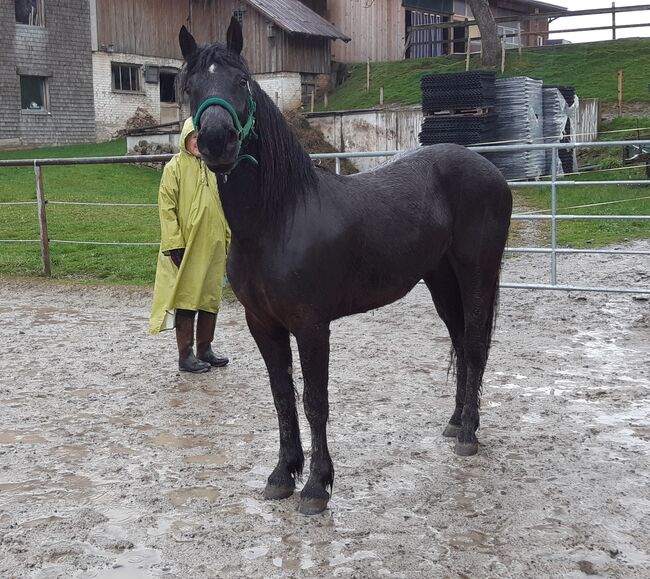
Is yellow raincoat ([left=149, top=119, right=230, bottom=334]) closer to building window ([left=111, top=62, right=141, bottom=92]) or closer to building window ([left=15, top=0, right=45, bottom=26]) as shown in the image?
building window ([left=15, top=0, right=45, bottom=26])

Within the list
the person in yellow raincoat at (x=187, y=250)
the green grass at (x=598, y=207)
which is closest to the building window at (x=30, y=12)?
the green grass at (x=598, y=207)

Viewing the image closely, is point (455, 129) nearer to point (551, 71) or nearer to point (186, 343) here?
point (551, 71)

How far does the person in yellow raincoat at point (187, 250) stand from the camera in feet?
16.8

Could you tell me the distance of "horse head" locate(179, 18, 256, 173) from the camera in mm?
2711

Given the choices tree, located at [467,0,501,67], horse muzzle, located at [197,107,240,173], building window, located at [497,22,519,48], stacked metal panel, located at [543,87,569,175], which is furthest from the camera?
building window, located at [497,22,519,48]

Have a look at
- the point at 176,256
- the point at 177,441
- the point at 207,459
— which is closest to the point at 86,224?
the point at 176,256

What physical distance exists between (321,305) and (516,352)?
2.86 metres

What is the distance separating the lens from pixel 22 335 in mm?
6398

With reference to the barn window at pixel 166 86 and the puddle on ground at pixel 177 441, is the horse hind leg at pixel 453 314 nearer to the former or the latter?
the puddle on ground at pixel 177 441

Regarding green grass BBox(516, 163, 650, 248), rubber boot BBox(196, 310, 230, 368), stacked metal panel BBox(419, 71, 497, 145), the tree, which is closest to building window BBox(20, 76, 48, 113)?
the tree

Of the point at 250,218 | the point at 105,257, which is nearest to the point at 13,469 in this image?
the point at 250,218

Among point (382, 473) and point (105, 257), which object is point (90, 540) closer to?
point (382, 473)

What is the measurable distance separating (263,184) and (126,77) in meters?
26.1

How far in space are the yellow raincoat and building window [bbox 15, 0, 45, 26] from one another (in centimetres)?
2253
